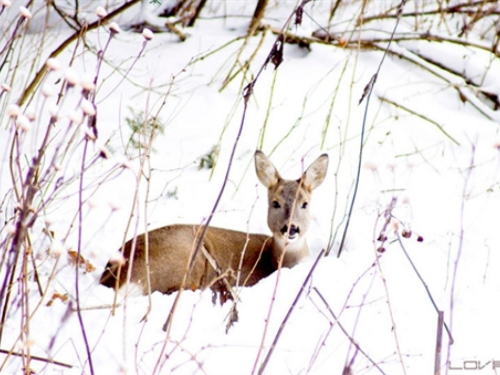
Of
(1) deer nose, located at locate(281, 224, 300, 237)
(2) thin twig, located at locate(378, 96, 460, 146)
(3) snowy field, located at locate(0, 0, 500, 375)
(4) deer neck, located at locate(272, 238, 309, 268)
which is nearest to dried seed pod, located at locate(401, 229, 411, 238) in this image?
(3) snowy field, located at locate(0, 0, 500, 375)

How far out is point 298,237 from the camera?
20.4 feet

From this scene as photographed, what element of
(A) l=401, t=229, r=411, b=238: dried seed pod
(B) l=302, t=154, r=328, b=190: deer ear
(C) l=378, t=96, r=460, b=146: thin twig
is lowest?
(A) l=401, t=229, r=411, b=238: dried seed pod

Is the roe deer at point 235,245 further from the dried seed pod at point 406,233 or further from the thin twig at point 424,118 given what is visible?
the thin twig at point 424,118

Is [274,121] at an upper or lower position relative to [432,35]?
lower

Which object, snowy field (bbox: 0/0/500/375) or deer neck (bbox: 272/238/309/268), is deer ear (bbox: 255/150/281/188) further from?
deer neck (bbox: 272/238/309/268)

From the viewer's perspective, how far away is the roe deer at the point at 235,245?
5898mm

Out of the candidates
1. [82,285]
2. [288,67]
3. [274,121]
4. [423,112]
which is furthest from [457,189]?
[82,285]

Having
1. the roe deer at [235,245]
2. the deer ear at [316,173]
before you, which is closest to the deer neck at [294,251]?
the roe deer at [235,245]

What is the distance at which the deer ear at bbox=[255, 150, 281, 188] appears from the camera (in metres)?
6.55

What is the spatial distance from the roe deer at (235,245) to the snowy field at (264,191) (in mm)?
261

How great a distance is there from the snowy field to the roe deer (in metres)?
0.26

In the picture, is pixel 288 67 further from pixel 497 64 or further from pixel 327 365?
pixel 327 365

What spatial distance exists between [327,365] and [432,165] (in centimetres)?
361

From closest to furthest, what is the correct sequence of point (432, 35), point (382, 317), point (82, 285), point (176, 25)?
point (382, 317)
point (82, 285)
point (432, 35)
point (176, 25)
